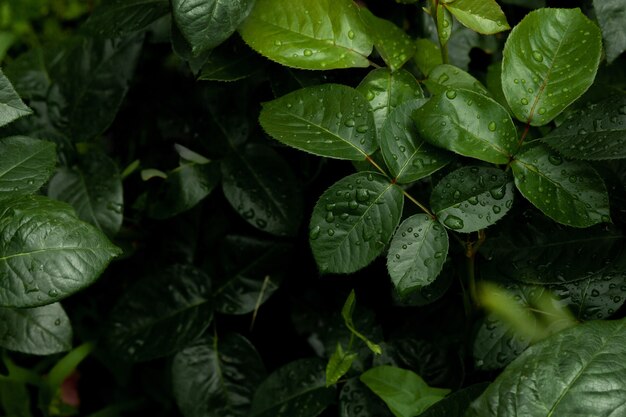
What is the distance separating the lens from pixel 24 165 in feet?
2.75

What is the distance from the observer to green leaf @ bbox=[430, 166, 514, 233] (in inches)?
30.0

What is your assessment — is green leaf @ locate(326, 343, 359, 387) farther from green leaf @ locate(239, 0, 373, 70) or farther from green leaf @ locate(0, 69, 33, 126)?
green leaf @ locate(0, 69, 33, 126)

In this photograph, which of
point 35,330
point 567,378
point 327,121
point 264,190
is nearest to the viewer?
point 567,378

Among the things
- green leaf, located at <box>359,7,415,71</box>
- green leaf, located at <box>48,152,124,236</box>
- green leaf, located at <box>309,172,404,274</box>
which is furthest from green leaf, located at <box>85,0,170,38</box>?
green leaf, located at <box>309,172,404,274</box>

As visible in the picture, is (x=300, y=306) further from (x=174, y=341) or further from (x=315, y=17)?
(x=315, y=17)

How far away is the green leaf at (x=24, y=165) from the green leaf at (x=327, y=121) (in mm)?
284

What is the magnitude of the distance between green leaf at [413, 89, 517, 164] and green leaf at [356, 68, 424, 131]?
0.06m

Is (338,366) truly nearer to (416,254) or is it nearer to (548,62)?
(416,254)

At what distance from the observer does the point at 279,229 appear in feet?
3.32

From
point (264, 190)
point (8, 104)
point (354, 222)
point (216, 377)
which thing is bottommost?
point (216, 377)

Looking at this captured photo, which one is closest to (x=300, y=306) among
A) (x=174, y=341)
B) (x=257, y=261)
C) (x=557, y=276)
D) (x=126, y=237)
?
(x=257, y=261)

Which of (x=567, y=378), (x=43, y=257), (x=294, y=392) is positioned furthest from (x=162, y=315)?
(x=567, y=378)

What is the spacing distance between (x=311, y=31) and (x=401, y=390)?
47cm

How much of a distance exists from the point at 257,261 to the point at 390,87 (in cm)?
40
